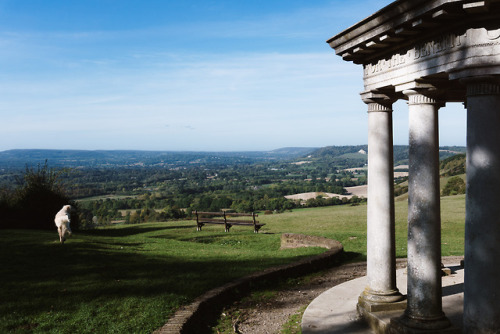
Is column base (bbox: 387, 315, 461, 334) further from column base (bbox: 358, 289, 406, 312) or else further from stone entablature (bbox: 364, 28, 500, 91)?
stone entablature (bbox: 364, 28, 500, 91)

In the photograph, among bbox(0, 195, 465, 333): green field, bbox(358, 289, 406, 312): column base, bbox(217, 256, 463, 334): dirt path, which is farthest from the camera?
bbox(217, 256, 463, 334): dirt path

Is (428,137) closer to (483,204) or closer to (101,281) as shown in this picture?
(483,204)

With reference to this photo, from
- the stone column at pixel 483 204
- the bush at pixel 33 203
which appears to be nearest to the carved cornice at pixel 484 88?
the stone column at pixel 483 204

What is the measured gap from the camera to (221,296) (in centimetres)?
954

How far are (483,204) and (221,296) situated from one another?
6.29m

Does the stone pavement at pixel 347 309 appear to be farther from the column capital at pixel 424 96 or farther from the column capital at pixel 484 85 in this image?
the column capital at pixel 484 85

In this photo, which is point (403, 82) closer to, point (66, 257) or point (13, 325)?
point (13, 325)

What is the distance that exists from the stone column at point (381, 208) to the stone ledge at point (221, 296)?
129 inches

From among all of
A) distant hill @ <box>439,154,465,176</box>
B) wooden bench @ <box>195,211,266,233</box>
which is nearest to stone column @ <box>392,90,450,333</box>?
wooden bench @ <box>195,211,266,233</box>

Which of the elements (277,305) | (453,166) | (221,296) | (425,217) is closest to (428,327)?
(425,217)

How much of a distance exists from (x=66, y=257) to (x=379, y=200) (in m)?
9.73

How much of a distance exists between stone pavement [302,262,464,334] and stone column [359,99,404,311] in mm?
429

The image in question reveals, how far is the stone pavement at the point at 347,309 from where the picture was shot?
7043 millimetres

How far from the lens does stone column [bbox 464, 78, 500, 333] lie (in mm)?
4918
